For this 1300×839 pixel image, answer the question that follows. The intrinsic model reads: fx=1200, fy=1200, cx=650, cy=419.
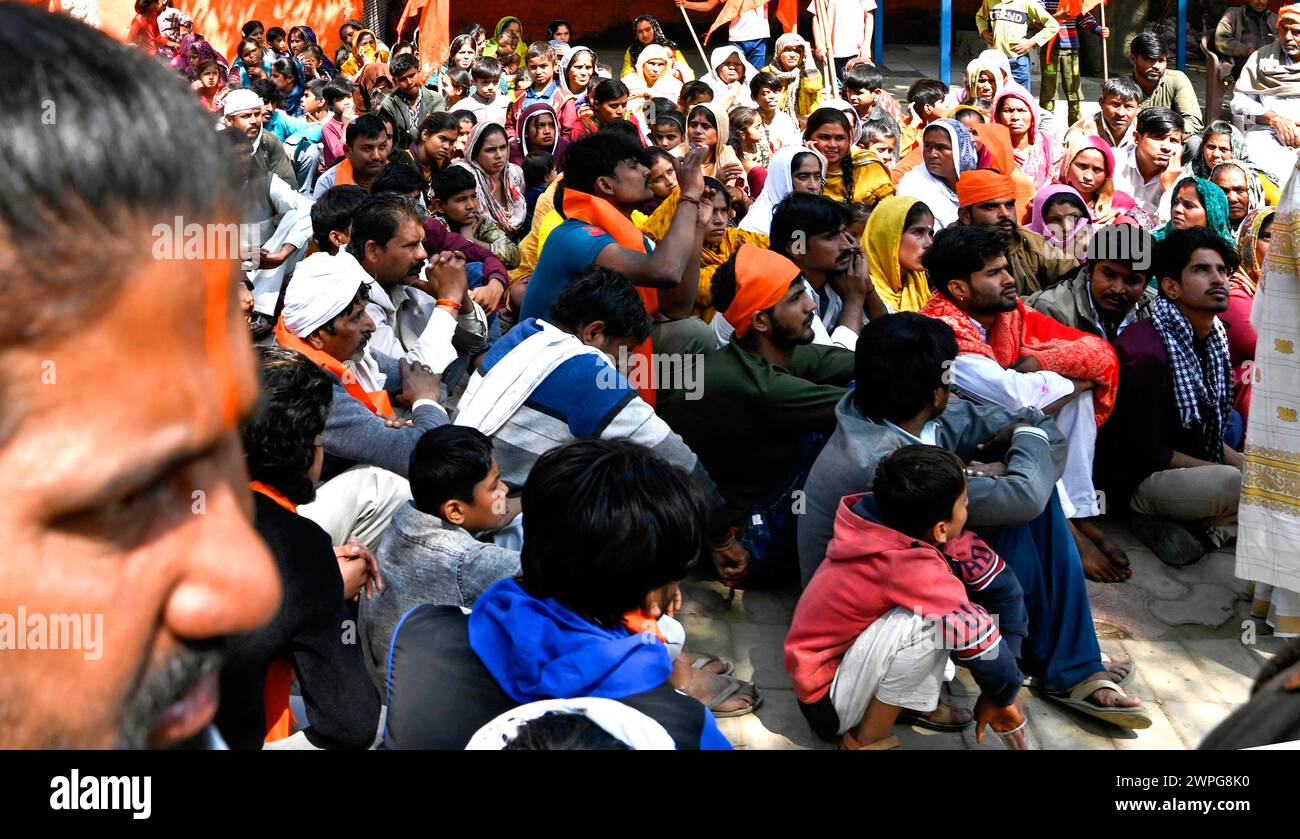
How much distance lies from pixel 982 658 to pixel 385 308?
101 inches

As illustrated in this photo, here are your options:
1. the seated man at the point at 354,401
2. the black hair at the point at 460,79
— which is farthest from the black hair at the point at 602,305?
the black hair at the point at 460,79

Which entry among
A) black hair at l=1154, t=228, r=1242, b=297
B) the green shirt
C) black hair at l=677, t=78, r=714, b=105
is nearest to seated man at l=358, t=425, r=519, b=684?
the green shirt

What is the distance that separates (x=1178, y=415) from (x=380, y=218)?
10.3ft

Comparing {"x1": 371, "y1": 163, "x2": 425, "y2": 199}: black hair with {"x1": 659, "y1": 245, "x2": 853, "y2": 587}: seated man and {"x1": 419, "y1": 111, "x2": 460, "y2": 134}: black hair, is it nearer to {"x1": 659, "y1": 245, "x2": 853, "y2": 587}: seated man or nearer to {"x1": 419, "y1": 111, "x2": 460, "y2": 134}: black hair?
{"x1": 419, "y1": 111, "x2": 460, "y2": 134}: black hair

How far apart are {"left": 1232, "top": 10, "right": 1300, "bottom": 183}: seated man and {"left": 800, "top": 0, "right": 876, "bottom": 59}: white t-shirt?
4292mm

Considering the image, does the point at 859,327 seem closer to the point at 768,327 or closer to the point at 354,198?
the point at 768,327

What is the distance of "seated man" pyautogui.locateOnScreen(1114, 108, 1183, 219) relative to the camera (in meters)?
7.00

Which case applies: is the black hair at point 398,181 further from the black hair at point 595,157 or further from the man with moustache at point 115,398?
the man with moustache at point 115,398

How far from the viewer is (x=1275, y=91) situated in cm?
895

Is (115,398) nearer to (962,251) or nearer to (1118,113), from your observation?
(962,251)

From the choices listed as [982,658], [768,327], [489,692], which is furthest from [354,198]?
[489,692]

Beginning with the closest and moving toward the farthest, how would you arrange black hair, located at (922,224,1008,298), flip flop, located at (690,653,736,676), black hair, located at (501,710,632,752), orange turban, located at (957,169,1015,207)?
1. black hair, located at (501,710,632,752)
2. flip flop, located at (690,653,736,676)
3. black hair, located at (922,224,1008,298)
4. orange turban, located at (957,169,1015,207)

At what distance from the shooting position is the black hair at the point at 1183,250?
4.62m

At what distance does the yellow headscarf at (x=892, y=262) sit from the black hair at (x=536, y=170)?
106 inches
